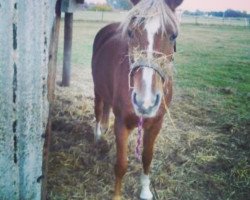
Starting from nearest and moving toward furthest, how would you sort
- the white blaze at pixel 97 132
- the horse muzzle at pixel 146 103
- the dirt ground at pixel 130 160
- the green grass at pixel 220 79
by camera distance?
the horse muzzle at pixel 146 103 < the dirt ground at pixel 130 160 < the white blaze at pixel 97 132 < the green grass at pixel 220 79

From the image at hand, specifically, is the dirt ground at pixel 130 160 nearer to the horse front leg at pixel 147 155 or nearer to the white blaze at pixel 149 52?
the horse front leg at pixel 147 155

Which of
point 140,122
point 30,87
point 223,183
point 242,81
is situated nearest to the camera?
point 30,87

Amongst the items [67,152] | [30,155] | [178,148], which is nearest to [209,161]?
[178,148]

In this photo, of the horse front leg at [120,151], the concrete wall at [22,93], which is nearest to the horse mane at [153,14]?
the concrete wall at [22,93]

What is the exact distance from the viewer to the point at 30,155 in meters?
2.59

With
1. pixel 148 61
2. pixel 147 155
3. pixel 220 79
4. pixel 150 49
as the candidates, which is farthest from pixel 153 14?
pixel 220 79

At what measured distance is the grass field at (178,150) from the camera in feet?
13.0

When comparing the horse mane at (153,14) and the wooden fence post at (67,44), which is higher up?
the horse mane at (153,14)

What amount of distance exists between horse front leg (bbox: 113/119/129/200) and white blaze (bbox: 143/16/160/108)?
808mm

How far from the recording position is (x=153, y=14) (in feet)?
9.85

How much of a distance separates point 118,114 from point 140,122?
1.01 feet

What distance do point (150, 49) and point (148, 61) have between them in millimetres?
119

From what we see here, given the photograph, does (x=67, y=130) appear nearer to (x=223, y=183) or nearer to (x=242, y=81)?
(x=223, y=183)

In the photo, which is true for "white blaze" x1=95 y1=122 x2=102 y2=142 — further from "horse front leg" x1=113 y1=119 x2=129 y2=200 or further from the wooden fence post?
the wooden fence post
